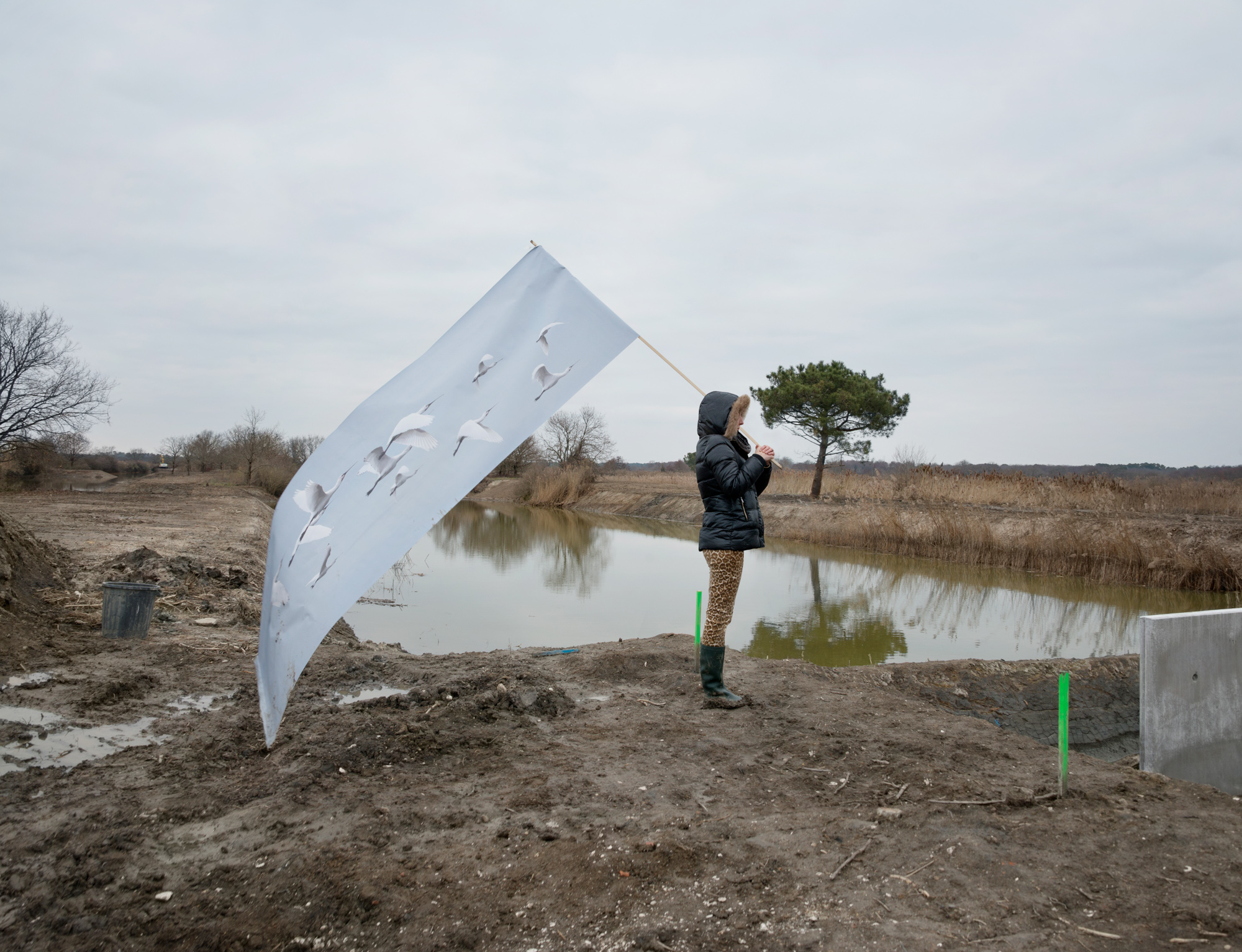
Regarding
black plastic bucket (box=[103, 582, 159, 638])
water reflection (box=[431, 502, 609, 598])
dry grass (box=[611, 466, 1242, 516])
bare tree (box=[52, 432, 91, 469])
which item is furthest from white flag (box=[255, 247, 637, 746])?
bare tree (box=[52, 432, 91, 469])

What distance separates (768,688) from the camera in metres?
4.67

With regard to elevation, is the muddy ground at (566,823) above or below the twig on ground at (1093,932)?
below

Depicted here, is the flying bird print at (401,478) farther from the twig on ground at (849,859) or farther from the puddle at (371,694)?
the twig on ground at (849,859)

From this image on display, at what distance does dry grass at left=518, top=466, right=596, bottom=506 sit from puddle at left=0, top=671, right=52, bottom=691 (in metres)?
31.6

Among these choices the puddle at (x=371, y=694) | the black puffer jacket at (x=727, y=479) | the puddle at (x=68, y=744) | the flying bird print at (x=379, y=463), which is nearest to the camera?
the flying bird print at (x=379, y=463)

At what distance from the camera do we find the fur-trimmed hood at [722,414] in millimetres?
4328

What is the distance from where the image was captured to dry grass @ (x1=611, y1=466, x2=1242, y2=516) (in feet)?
54.0

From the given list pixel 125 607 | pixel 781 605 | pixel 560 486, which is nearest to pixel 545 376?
pixel 125 607

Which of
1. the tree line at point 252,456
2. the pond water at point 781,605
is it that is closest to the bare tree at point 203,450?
the tree line at point 252,456

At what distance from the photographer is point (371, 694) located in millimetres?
4473

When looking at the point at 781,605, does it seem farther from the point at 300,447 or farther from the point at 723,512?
the point at 300,447

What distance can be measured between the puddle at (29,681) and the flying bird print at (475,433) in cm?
309

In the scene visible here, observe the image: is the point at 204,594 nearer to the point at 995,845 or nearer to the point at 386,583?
the point at 386,583

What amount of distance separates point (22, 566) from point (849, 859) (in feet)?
22.1
